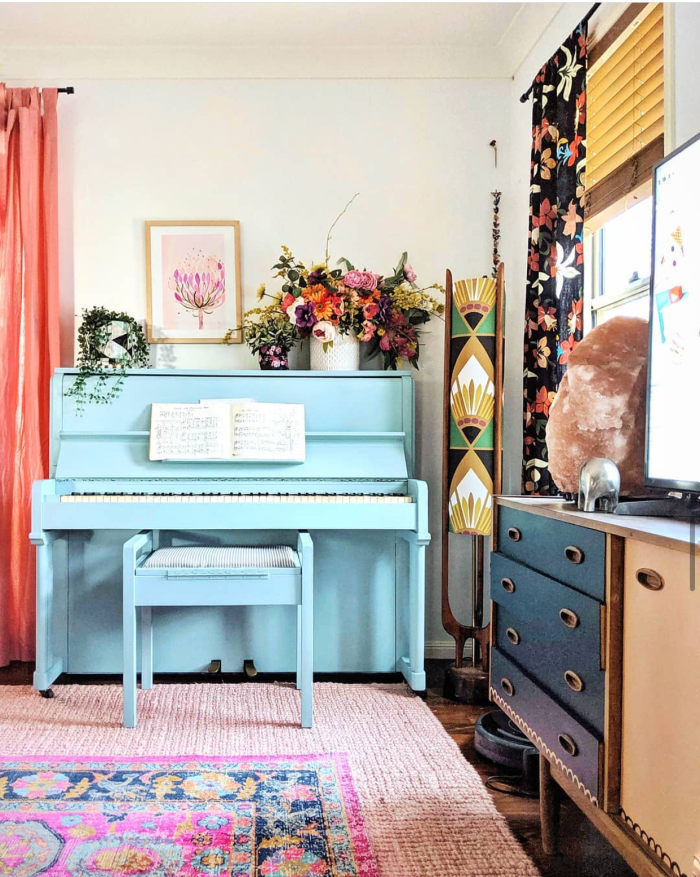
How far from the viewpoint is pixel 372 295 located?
2.86 meters

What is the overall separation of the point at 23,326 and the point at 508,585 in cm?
230

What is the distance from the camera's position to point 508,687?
5.56 feet

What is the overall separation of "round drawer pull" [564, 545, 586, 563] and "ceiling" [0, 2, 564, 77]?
2.17 meters

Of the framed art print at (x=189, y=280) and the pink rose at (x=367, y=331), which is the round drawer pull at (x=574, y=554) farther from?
the framed art print at (x=189, y=280)

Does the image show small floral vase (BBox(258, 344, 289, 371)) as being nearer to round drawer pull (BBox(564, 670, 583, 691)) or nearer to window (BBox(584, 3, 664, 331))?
window (BBox(584, 3, 664, 331))

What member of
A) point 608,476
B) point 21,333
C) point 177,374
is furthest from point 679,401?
point 21,333

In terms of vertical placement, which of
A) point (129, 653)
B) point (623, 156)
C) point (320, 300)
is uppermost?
point (623, 156)

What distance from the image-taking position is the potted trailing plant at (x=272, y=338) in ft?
9.39

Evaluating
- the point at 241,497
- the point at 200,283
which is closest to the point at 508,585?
the point at 241,497

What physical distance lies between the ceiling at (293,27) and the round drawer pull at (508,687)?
2338mm

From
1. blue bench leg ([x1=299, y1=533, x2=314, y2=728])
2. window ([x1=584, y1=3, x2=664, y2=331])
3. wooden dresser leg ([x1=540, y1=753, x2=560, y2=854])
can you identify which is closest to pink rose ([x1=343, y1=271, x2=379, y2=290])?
window ([x1=584, y1=3, x2=664, y2=331])

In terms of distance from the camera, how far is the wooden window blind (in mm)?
1967

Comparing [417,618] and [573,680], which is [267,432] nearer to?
[417,618]

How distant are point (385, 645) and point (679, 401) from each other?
1.84 metres
